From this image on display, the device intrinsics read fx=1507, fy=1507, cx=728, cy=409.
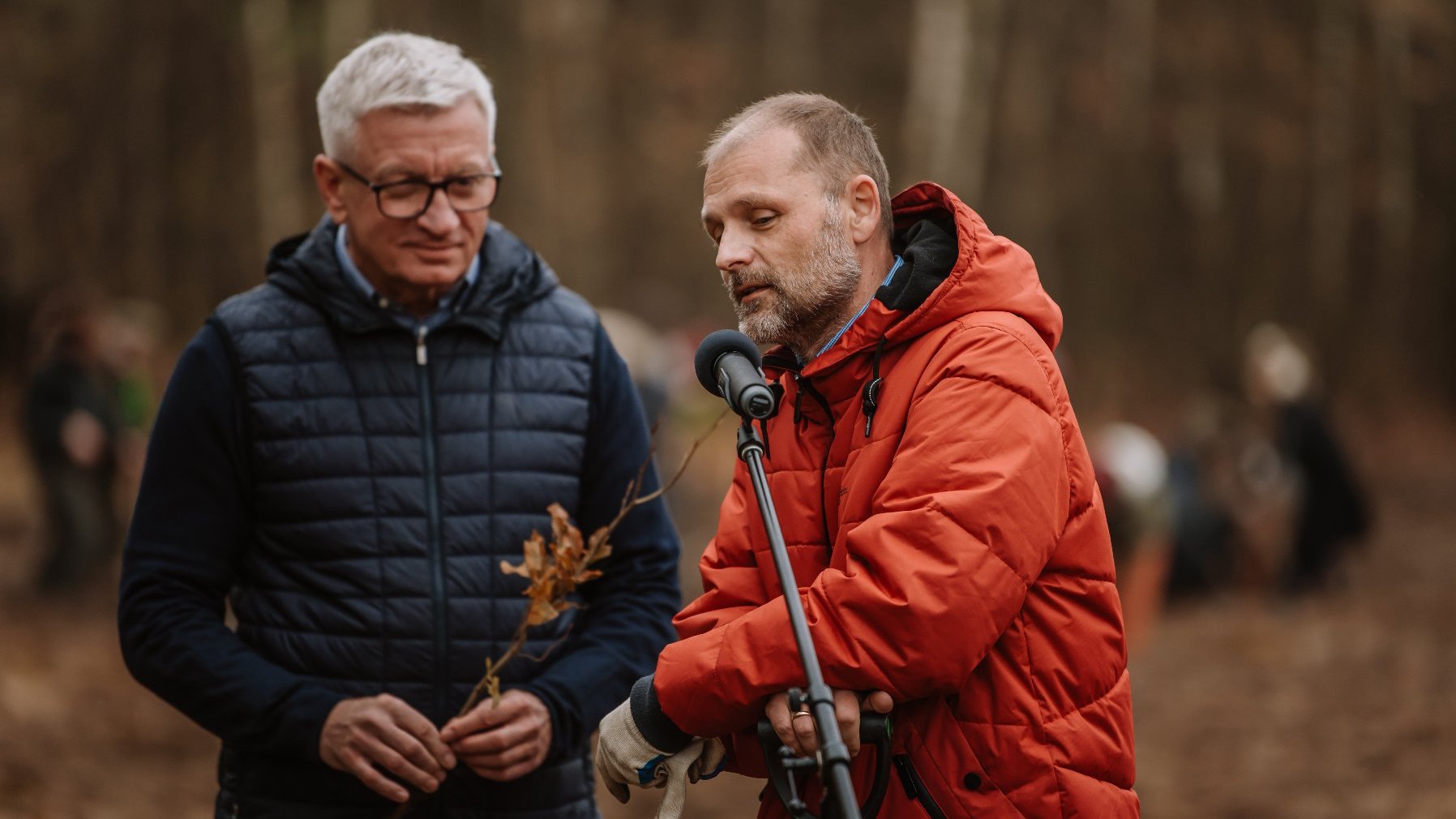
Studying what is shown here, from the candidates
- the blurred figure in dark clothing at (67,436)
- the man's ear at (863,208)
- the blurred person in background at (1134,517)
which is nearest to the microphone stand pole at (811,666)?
the man's ear at (863,208)

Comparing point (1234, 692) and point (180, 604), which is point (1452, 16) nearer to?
point (1234, 692)

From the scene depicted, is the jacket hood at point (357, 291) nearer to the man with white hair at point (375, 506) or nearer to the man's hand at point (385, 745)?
the man with white hair at point (375, 506)

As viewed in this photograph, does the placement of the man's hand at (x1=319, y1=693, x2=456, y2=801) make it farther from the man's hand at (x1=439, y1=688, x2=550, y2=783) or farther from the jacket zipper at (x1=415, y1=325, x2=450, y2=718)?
the jacket zipper at (x1=415, y1=325, x2=450, y2=718)

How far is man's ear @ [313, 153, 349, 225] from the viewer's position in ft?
9.87

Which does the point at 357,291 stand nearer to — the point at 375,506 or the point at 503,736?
the point at 375,506

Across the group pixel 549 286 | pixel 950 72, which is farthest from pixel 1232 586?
pixel 950 72

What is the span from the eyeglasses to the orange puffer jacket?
35.4 inches

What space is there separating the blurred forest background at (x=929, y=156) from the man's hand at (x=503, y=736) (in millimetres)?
13874

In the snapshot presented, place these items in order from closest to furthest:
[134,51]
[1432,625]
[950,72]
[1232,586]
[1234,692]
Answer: [1234,692] < [1432,625] < [1232,586] < [134,51] < [950,72]

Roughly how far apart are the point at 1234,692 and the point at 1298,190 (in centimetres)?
1760

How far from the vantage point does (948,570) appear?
6.86ft

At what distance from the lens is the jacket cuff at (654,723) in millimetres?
2318

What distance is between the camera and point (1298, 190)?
25.0 m

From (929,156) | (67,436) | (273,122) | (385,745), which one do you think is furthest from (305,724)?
(929,156)
